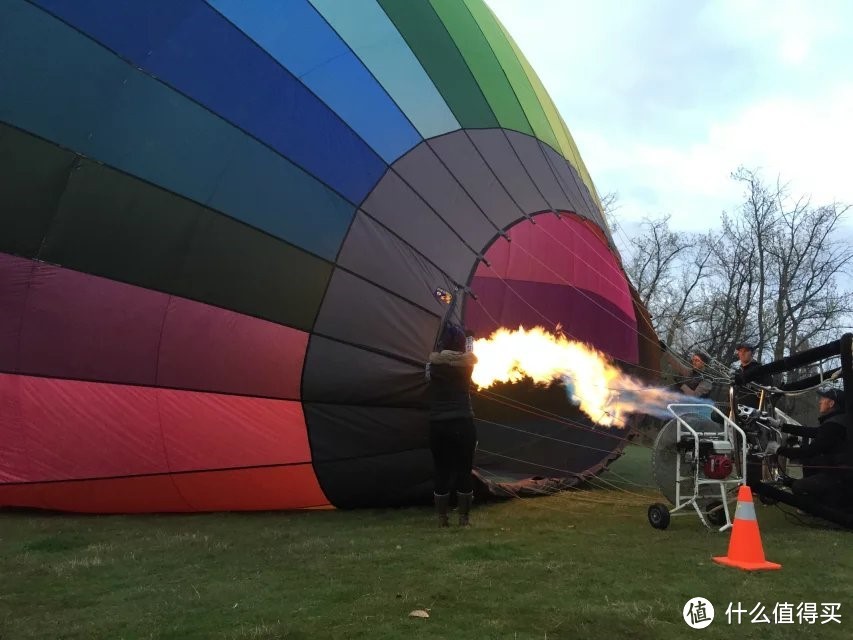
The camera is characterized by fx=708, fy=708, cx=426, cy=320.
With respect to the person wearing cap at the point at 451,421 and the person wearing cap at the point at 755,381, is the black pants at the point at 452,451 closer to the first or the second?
the person wearing cap at the point at 451,421

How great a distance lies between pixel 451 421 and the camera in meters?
4.65

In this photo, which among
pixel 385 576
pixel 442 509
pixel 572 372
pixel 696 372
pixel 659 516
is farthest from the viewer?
pixel 696 372

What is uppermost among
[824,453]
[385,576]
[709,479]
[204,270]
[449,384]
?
[204,270]

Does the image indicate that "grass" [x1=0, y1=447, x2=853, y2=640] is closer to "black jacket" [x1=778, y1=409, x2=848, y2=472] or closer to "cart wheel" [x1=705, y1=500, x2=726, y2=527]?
"cart wheel" [x1=705, y1=500, x2=726, y2=527]

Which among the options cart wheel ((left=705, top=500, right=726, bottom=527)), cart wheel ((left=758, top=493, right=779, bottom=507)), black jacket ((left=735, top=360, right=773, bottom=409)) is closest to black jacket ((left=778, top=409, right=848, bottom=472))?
cart wheel ((left=758, top=493, right=779, bottom=507))

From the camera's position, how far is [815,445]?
16.9ft

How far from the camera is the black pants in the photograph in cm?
466

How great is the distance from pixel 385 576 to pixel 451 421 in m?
1.42

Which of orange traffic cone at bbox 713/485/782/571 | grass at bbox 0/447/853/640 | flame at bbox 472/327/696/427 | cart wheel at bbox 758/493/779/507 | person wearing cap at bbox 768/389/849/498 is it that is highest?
flame at bbox 472/327/696/427

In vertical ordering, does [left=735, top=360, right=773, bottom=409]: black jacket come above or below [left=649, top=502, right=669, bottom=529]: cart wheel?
above

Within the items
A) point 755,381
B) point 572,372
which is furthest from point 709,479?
point 572,372

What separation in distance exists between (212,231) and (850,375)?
4.50 meters

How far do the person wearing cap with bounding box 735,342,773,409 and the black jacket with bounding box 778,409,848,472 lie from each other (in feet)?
1.71

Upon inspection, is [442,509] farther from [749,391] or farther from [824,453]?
[824,453]
